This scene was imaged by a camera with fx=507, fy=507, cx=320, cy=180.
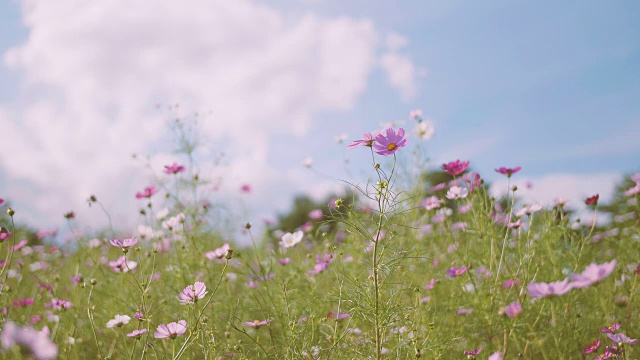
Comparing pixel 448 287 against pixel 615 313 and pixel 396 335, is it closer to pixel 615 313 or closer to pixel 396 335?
pixel 615 313

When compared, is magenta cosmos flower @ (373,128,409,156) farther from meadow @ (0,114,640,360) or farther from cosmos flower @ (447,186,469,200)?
cosmos flower @ (447,186,469,200)

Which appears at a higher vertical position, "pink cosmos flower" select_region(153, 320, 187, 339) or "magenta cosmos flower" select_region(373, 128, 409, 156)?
"magenta cosmos flower" select_region(373, 128, 409, 156)

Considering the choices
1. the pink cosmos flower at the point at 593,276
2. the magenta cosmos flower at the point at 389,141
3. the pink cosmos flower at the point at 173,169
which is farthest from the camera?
the pink cosmos flower at the point at 173,169

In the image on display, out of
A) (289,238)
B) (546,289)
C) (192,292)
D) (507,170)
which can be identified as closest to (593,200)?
(507,170)

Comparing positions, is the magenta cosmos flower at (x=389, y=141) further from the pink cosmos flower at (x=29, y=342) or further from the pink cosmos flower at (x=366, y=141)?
the pink cosmos flower at (x=29, y=342)

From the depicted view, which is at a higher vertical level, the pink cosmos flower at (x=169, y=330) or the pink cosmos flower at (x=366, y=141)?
the pink cosmos flower at (x=366, y=141)

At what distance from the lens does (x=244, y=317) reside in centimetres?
268

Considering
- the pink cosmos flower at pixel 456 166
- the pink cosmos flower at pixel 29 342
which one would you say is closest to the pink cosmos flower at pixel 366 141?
the pink cosmos flower at pixel 456 166

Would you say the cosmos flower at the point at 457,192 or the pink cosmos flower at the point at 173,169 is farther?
the pink cosmos flower at the point at 173,169

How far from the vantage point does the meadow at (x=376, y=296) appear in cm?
158

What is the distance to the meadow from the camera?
158 centimetres

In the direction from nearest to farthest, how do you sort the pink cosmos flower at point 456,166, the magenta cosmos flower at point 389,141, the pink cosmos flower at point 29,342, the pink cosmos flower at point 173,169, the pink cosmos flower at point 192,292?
the pink cosmos flower at point 29,342
the magenta cosmos flower at point 389,141
the pink cosmos flower at point 192,292
the pink cosmos flower at point 456,166
the pink cosmos flower at point 173,169

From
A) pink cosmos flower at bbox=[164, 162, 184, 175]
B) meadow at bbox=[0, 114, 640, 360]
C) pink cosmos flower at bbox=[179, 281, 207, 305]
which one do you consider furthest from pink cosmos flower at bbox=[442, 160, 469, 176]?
pink cosmos flower at bbox=[164, 162, 184, 175]

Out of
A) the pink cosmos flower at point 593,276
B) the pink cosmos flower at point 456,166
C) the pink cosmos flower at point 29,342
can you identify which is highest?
the pink cosmos flower at point 456,166
